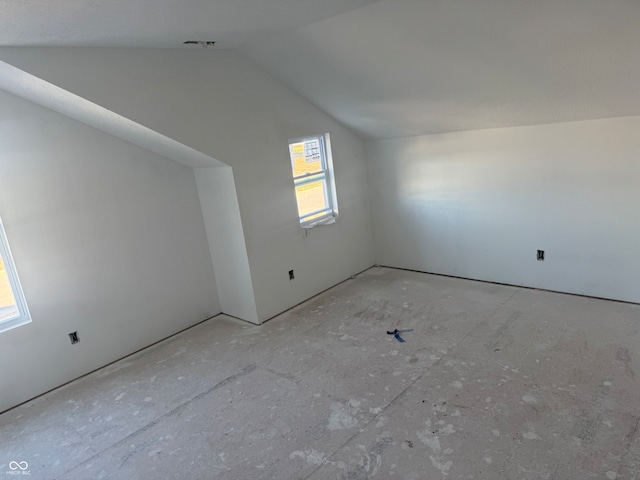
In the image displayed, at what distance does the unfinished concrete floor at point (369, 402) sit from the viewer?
7.65 feet

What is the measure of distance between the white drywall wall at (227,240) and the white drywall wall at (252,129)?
0.27 ft

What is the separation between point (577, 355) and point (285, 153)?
3.15 m

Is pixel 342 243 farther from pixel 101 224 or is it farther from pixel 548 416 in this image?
pixel 548 416

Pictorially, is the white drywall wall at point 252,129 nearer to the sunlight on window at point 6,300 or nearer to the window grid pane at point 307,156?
the window grid pane at point 307,156

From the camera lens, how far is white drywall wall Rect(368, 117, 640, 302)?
3693 mm

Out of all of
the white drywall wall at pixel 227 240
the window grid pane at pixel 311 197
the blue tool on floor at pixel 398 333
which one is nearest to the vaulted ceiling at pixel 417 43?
the window grid pane at pixel 311 197

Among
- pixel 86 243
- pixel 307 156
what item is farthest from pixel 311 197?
pixel 86 243

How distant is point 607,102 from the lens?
326 centimetres

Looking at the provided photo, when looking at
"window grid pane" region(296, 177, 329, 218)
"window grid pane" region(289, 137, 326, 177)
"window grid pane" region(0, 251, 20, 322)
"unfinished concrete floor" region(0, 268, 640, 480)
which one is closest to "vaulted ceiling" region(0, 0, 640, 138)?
"window grid pane" region(289, 137, 326, 177)

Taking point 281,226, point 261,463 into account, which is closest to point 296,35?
point 281,226

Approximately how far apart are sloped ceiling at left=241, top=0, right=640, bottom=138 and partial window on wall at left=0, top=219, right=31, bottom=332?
8.45 feet

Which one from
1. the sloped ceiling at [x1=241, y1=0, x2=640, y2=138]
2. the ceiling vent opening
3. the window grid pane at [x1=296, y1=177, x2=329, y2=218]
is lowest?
the window grid pane at [x1=296, y1=177, x2=329, y2=218]

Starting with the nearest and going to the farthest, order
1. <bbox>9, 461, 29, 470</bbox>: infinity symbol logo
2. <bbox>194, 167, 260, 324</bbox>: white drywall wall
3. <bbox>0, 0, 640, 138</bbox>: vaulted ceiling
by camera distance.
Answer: <bbox>0, 0, 640, 138</bbox>: vaulted ceiling → <bbox>9, 461, 29, 470</bbox>: infinity symbol logo → <bbox>194, 167, 260, 324</bbox>: white drywall wall

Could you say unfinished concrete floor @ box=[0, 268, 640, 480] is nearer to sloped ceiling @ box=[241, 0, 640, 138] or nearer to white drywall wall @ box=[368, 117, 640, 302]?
white drywall wall @ box=[368, 117, 640, 302]
